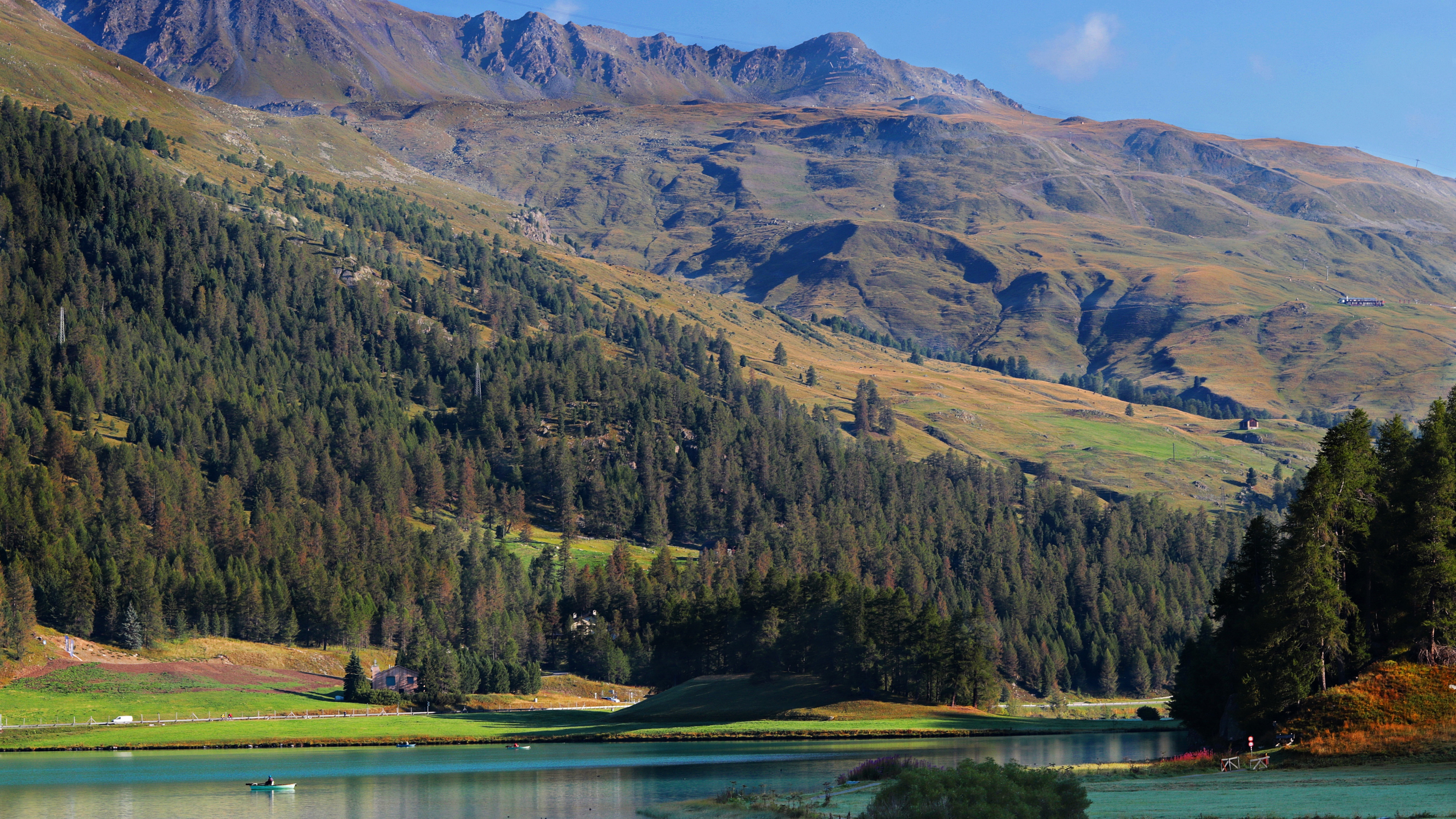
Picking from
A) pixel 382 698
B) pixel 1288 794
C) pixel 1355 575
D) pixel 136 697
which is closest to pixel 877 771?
pixel 1288 794

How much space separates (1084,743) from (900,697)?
121 feet

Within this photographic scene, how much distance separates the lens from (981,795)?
52031mm

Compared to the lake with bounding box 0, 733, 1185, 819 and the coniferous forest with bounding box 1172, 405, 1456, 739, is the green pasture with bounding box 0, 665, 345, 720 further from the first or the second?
the coniferous forest with bounding box 1172, 405, 1456, 739

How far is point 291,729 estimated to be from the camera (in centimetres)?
15175

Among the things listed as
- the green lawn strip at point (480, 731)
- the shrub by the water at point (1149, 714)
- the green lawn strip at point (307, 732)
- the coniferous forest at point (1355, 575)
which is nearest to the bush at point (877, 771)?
the coniferous forest at point (1355, 575)

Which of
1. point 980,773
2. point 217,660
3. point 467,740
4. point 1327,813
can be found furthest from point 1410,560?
point 217,660

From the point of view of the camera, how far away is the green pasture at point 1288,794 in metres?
55.4

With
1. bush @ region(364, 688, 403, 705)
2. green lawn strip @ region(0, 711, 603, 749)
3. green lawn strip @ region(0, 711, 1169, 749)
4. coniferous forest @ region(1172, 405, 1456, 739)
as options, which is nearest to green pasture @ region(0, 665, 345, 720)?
bush @ region(364, 688, 403, 705)

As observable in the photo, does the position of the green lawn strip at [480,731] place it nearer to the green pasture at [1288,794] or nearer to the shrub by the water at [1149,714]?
the shrub by the water at [1149,714]

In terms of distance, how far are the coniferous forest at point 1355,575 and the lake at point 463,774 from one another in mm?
15461

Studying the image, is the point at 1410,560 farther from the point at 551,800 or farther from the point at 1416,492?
the point at 551,800

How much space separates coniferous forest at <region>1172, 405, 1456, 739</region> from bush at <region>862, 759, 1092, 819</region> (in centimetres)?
3437

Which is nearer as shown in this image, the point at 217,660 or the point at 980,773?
the point at 980,773

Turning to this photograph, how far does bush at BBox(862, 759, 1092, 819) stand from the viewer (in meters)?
51.7
